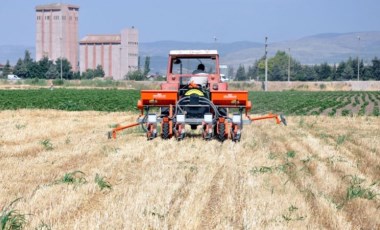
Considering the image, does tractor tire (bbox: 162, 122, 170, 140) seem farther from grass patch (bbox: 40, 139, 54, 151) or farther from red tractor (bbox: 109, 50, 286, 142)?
grass patch (bbox: 40, 139, 54, 151)

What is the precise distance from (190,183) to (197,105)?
25.1 ft

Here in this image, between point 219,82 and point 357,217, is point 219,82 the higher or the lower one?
the higher one

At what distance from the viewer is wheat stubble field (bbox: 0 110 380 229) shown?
8.86 metres

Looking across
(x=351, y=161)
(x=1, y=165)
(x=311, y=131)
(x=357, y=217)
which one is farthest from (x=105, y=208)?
(x=311, y=131)

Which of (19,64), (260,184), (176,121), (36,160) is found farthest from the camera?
(19,64)

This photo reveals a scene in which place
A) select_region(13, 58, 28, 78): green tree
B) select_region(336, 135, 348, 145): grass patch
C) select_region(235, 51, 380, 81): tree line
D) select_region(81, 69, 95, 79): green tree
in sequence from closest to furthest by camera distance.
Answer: select_region(336, 135, 348, 145): grass patch → select_region(235, 51, 380, 81): tree line → select_region(13, 58, 28, 78): green tree → select_region(81, 69, 95, 79): green tree

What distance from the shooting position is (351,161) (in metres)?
15.1

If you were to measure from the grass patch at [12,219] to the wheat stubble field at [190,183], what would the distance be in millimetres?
107

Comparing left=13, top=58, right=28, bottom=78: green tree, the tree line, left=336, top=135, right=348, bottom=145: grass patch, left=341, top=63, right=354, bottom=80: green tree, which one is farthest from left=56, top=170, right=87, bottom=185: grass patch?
left=13, top=58, right=28, bottom=78: green tree

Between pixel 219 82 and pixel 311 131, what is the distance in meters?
4.76

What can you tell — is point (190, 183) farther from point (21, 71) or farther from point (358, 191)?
point (21, 71)

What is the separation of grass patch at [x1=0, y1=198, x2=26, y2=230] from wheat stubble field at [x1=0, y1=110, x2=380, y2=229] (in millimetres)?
107

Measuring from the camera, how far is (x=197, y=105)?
19.0 m

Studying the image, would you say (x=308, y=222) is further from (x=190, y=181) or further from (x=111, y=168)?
(x=111, y=168)
